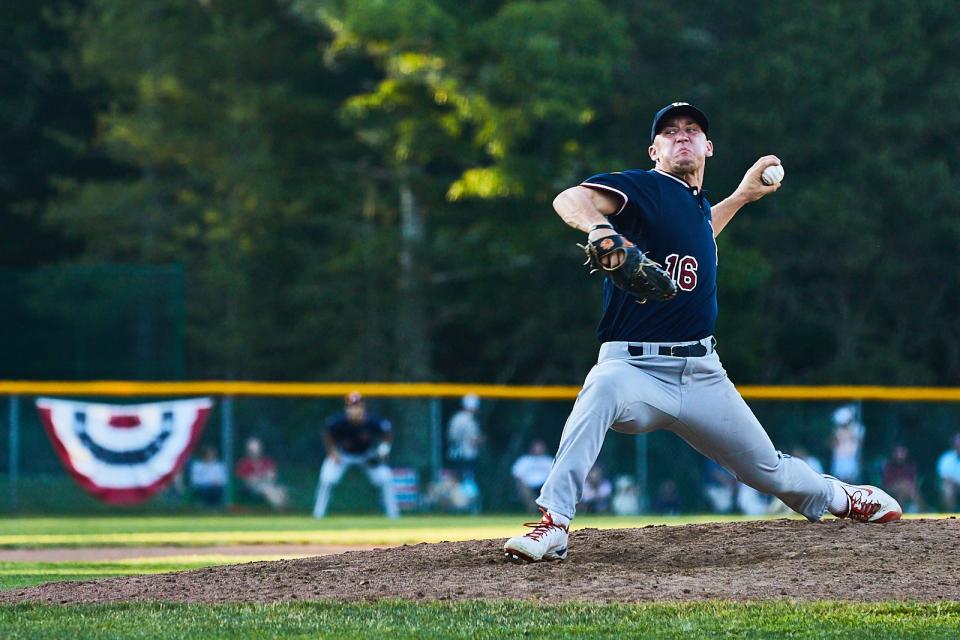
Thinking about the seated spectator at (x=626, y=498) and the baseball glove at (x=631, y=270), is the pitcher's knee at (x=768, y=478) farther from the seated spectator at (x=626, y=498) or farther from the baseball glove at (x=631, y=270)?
the seated spectator at (x=626, y=498)

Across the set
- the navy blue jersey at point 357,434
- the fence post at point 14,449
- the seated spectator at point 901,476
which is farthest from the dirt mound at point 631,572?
the seated spectator at point 901,476

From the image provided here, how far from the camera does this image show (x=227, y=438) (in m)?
17.7

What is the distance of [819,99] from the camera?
88.6 ft

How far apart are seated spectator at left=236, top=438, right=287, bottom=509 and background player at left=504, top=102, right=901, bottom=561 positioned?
12.0 meters

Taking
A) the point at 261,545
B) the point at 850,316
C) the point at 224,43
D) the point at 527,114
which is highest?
the point at 224,43

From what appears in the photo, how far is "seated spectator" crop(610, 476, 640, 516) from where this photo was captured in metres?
17.8

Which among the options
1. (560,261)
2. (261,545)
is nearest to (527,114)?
(560,261)

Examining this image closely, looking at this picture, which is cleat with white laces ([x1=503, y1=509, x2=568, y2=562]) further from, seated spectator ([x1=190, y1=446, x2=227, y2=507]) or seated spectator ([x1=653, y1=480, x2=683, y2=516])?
seated spectator ([x1=653, y1=480, x2=683, y2=516])

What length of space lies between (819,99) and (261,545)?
18.6m

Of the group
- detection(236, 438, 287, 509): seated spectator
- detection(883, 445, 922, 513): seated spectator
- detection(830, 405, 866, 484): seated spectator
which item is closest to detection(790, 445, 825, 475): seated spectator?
detection(830, 405, 866, 484): seated spectator

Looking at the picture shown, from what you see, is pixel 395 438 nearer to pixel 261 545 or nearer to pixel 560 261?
pixel 261 545

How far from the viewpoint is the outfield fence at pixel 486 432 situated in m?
17.4

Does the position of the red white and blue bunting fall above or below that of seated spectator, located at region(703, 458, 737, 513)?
above

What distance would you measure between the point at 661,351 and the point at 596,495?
39.5 ft
